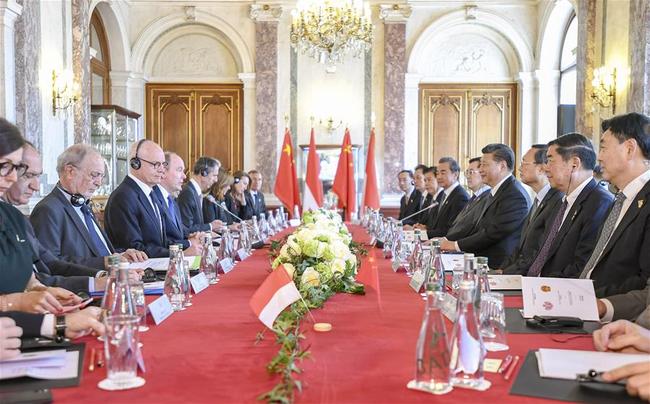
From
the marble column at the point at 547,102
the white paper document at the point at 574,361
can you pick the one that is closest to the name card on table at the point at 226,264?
the white paper document at the point at 574,361

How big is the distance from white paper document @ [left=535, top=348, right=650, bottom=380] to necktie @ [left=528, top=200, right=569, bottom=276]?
5.86 feet

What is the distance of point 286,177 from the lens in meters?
9.61

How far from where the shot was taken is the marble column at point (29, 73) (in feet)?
22.0

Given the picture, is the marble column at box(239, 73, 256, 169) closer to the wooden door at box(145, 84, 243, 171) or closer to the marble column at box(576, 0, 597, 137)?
the wooden door at box(145, 84, 243, 171)

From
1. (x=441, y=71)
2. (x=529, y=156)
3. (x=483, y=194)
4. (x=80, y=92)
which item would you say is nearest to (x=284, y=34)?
(x=441, y=71)

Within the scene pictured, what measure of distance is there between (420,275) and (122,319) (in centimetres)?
162

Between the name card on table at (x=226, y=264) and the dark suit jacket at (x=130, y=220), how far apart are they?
34.7 inches

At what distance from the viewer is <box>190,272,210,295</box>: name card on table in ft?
8.79

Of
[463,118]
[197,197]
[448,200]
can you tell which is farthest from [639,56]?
[197,197]

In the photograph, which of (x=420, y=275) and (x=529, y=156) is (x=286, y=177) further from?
(x=420, y=275)

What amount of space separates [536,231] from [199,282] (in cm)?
214

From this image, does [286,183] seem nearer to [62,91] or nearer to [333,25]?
[333,25]

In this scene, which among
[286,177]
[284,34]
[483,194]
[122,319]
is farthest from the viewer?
[284,34]

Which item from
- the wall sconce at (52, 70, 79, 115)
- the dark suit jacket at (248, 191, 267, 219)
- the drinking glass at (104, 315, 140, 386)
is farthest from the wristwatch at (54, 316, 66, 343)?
the dark suit jacket at (248, 191, 267, 219)
